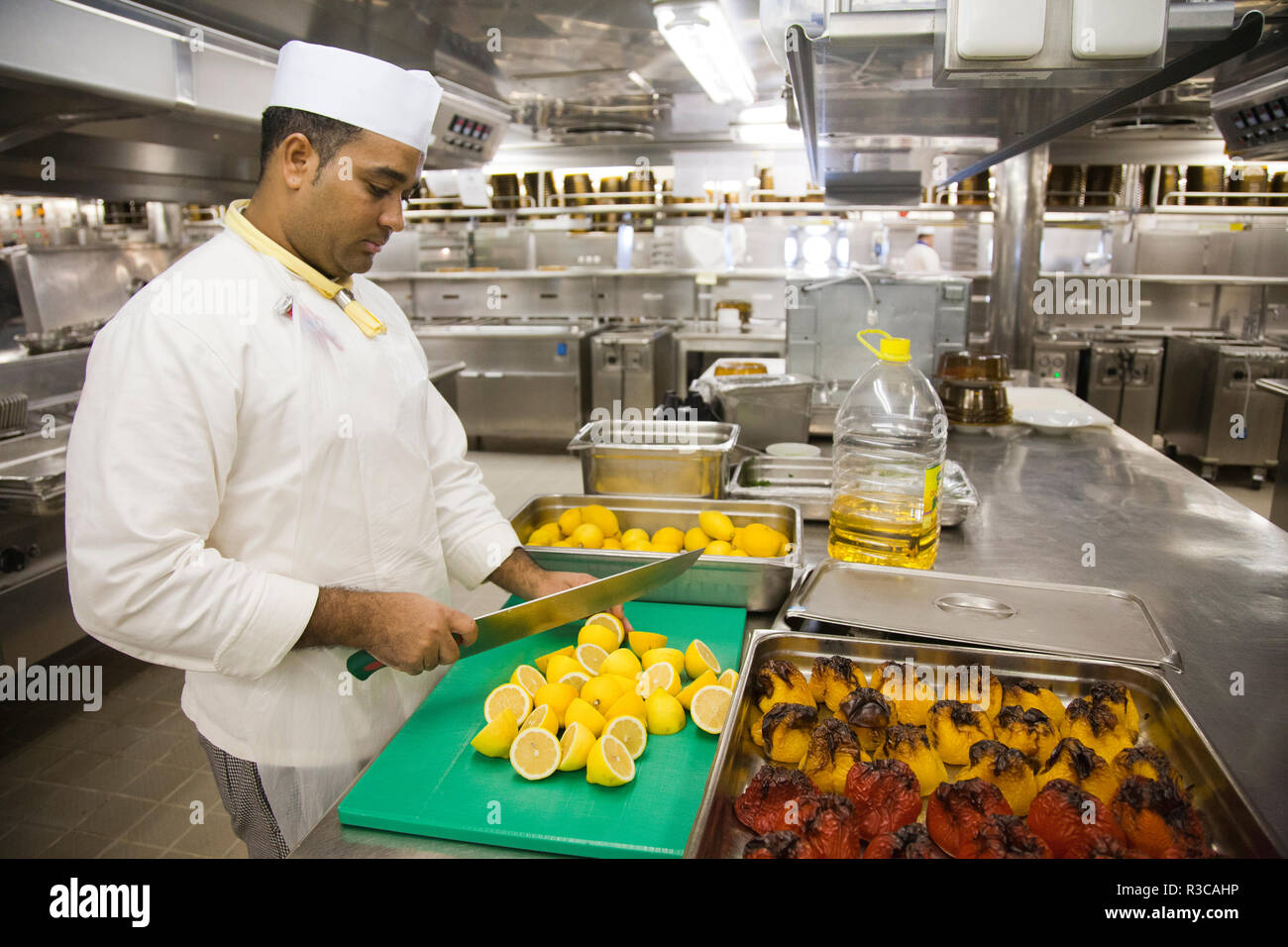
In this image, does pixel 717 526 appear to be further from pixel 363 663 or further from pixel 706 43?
pixel 706 43

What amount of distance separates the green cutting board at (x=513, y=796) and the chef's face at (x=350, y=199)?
2.57 feet

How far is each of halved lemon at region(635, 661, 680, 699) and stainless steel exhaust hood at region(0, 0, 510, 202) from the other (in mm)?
2214

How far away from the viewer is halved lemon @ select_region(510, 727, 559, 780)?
1.16 metres

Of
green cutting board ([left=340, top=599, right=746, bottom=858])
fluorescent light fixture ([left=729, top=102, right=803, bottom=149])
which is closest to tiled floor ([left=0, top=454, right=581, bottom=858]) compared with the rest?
green cutting board ([left=340, top=599, right=746, bottom=858])

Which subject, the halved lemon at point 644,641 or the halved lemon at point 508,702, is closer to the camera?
the halved lemon at point 508,702

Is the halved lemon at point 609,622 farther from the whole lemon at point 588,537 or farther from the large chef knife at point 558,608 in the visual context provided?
the whole lemon at point 588,537

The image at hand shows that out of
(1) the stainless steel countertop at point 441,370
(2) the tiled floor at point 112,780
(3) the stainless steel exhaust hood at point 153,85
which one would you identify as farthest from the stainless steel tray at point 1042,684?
(1) the stainless steel countertop at point 441,370

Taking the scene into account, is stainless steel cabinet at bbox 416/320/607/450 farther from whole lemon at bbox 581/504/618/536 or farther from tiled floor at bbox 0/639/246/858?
whole lemon at bbox 581/504/618/536

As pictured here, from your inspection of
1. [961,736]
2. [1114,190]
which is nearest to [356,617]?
[961,736]

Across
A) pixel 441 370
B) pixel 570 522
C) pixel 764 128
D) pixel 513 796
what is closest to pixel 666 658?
pixel 513 796

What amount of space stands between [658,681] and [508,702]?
0.24 m

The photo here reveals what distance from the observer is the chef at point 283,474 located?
1173mm

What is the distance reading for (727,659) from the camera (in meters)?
1.52

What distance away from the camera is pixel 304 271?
1413 millimetres
